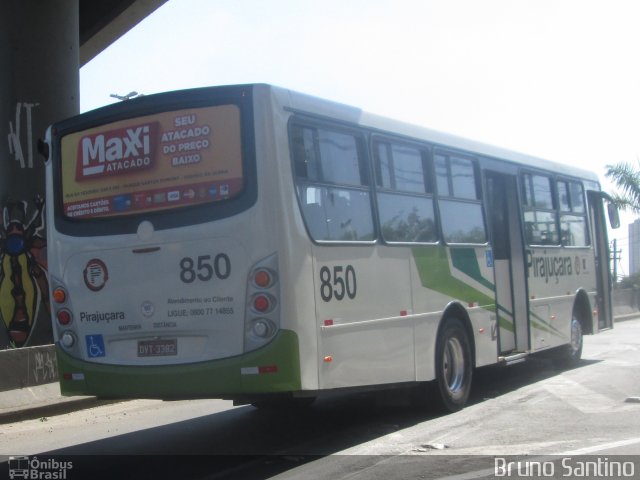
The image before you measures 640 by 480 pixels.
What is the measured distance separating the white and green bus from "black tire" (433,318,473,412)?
6 centimetres

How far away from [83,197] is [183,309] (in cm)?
161

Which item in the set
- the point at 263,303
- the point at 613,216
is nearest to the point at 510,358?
the point at 613,216

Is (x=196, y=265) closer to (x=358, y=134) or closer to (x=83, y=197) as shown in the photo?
(x=83, y=197)

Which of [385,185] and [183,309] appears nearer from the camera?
[183,309]

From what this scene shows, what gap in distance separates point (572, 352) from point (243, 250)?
27.3 ft

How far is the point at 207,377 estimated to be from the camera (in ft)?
23.6

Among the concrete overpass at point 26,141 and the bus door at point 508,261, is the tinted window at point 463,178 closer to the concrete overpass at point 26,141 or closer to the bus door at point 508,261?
the bus door at point 508,261

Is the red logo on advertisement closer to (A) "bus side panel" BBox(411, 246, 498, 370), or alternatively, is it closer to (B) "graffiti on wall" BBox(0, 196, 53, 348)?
(A) "bus side panel" BBox(411, 246, 498, 370)

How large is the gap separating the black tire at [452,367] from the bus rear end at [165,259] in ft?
9.51

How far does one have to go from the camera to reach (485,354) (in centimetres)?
1063

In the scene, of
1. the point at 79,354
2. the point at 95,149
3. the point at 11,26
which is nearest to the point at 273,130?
the point at 95,149

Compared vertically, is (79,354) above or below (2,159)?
below

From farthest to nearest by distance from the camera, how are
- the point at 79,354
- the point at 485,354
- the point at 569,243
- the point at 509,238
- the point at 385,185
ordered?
the point at 569,243
the point at 509,238
the point at 485,354
the point at 385,185
the point at 79,354
